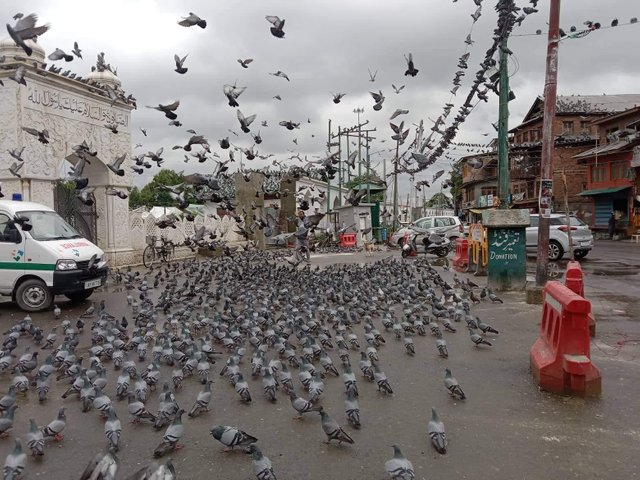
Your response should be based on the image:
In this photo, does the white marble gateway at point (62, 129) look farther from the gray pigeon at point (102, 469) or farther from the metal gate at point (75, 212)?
the gray pigeon at point (102, 469)

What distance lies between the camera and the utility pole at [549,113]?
368 inches

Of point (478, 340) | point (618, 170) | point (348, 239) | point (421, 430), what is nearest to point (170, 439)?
point (421, 430)

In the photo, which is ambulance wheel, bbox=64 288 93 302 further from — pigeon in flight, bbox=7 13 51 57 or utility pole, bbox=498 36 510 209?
utility pole, bbox=498 36 510 209

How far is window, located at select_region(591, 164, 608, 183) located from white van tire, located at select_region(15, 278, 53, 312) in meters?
35.3

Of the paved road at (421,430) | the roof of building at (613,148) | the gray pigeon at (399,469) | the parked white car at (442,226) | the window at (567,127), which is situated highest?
the window at (567,127)

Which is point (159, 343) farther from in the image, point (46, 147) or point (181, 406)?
point (46, 147)

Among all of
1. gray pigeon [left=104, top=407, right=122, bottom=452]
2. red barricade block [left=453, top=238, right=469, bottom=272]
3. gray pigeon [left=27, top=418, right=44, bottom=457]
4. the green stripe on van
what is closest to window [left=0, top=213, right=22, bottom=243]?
the green stripe on van

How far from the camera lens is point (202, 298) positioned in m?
10.4

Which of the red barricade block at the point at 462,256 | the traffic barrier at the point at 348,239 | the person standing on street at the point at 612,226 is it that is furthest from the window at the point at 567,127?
the red barricade block at the point at 462,256

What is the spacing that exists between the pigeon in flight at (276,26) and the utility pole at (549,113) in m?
5.13

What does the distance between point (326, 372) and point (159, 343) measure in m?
2.29

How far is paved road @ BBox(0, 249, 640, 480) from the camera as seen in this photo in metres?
3.54

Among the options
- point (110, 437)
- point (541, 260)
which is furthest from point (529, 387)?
point (541, 260)

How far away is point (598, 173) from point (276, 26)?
33.3 metres
